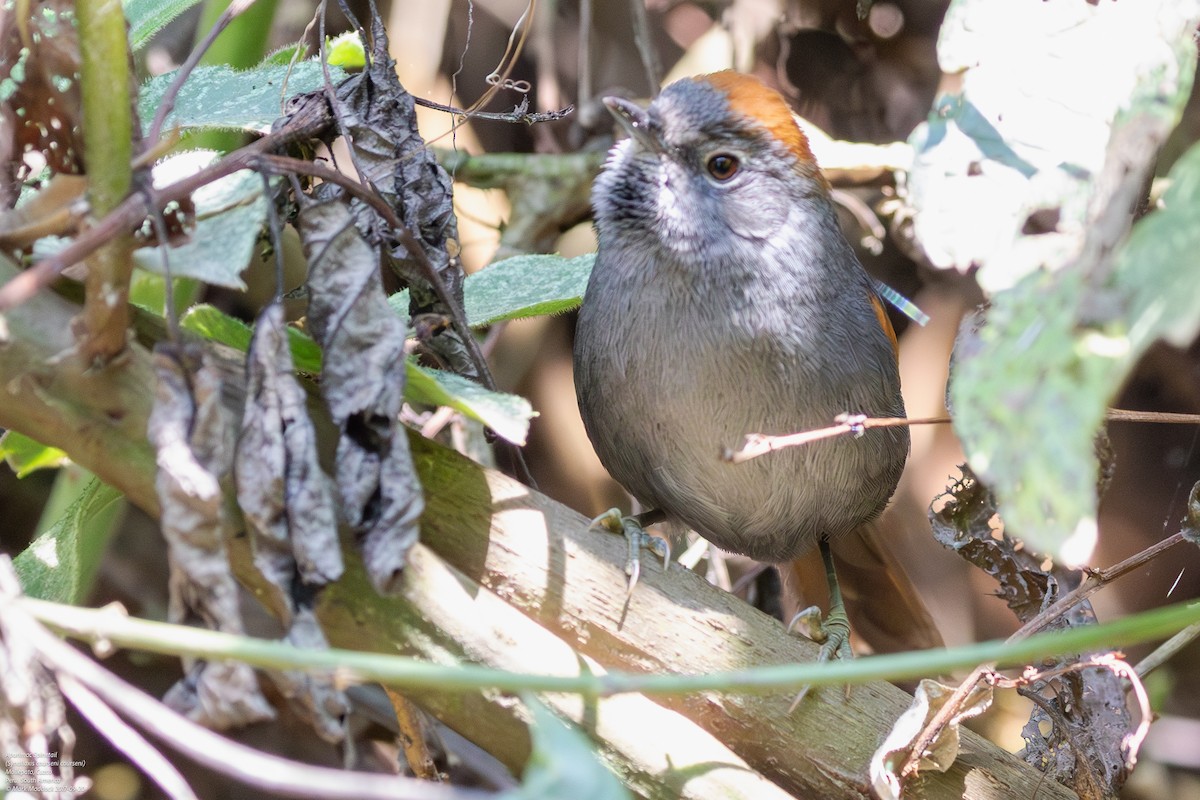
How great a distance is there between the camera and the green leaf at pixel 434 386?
4.94 feet

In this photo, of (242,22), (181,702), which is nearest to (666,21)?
(242,22)

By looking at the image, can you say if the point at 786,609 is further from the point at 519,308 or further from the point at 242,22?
the point at 242,22

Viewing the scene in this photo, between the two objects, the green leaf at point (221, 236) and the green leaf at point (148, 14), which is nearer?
the green leaf at point (221, 236)

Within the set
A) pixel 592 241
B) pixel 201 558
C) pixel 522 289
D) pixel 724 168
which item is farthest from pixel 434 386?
pixel 592 241

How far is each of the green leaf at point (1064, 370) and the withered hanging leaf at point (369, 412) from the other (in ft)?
2.51

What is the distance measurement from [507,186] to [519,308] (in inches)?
74.8

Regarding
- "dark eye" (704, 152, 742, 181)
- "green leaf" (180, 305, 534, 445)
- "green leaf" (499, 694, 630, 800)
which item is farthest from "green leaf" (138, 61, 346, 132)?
"green leaf" (499, 694, 630, 800)

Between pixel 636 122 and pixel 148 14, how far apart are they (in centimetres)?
91

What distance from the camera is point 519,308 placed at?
1965 mm

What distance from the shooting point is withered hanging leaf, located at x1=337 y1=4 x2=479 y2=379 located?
1.83 m

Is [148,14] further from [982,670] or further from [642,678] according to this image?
[982,670]

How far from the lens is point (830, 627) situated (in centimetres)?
246

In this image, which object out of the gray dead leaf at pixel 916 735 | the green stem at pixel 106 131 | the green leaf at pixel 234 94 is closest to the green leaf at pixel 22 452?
Result: the green leaf at pixel 234 94

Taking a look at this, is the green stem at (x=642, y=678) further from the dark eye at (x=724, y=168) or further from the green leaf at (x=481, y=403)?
the dark eye at (x=724, y=168)
